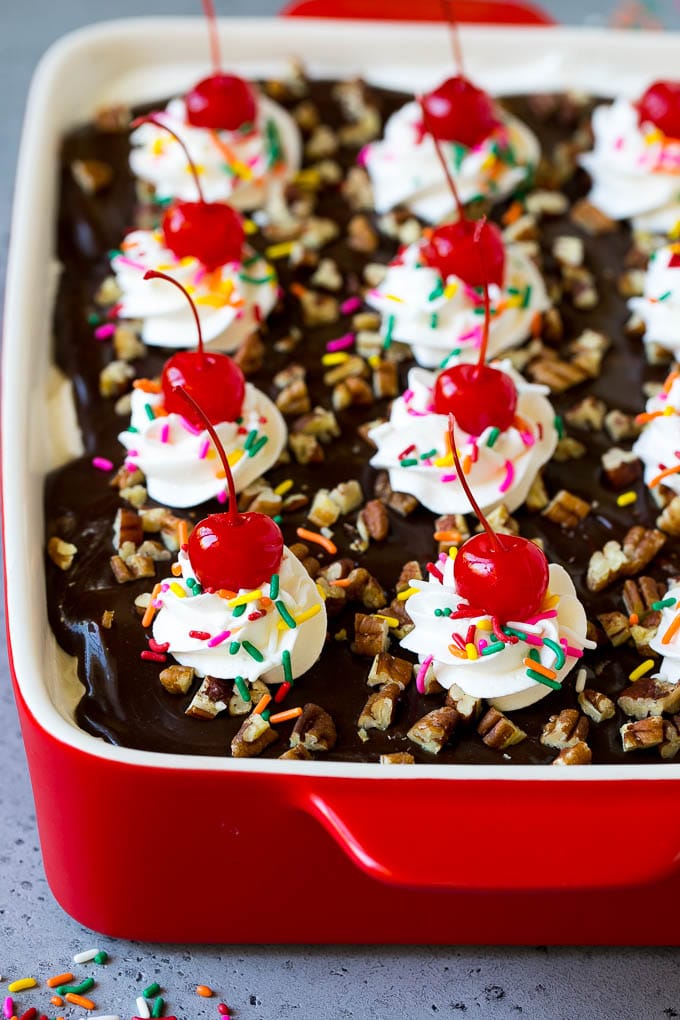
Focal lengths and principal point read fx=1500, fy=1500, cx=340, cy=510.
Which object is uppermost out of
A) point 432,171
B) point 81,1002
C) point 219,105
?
point 219,105

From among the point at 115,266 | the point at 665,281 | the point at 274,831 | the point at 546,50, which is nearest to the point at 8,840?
the point at 274,831

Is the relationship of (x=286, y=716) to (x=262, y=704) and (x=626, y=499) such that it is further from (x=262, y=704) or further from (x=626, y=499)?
(x=626, y=499)

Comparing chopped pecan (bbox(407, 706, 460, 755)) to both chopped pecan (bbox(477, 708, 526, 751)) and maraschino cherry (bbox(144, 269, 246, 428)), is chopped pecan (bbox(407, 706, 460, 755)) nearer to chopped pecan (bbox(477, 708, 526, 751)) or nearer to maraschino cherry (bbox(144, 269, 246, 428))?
chopped pecan (bbox(477, 708, 526, 751))

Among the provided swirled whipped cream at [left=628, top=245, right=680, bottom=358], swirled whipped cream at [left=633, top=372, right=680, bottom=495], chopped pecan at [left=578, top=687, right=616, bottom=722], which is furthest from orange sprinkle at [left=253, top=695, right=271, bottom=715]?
swirled whipped cream at [left=628, top=245, right=680, bottom=358]

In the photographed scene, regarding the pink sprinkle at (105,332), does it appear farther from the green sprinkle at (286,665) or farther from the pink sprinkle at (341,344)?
the green sprinkle at (286,665)

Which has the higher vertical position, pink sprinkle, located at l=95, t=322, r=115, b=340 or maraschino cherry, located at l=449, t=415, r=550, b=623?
pink sprinkle, located at l=95, t=322, r=115, b=340

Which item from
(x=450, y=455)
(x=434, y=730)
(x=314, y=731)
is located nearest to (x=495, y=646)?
(x=434, y=730)

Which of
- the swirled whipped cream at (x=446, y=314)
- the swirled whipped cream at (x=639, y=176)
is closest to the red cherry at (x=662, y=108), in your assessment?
the swirled whipped cream at (x=639, y=176)
